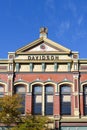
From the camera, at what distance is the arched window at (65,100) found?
33688mm

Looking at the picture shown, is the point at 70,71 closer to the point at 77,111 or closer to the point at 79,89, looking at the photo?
the point at 79,89

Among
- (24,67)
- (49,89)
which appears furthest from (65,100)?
(24,67)

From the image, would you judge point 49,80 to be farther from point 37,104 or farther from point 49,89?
point 37,104

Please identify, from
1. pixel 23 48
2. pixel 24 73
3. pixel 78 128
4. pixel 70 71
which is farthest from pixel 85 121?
pixel 23 48

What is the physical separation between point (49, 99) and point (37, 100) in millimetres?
1275

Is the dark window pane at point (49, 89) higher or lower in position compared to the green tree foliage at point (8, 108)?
higher

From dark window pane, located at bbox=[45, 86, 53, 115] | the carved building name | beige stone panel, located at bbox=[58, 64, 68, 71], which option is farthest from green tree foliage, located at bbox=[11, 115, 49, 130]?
the carved building name

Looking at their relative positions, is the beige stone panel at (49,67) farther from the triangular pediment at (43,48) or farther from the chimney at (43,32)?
the chimney at (43,32)

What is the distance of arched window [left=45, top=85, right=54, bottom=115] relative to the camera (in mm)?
33812

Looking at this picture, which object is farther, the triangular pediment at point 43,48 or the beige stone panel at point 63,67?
the triangular pediment at point 43,48

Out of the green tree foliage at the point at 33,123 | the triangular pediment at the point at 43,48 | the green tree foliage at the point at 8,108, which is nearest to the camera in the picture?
the green tree foliage at the point at 33,123

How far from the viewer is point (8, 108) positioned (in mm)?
29188

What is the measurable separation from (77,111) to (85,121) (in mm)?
1335

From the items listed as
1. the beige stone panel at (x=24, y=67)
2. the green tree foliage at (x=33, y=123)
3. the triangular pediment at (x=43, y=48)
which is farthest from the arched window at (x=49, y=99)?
the triangular pediment at (x=43, y=48)
